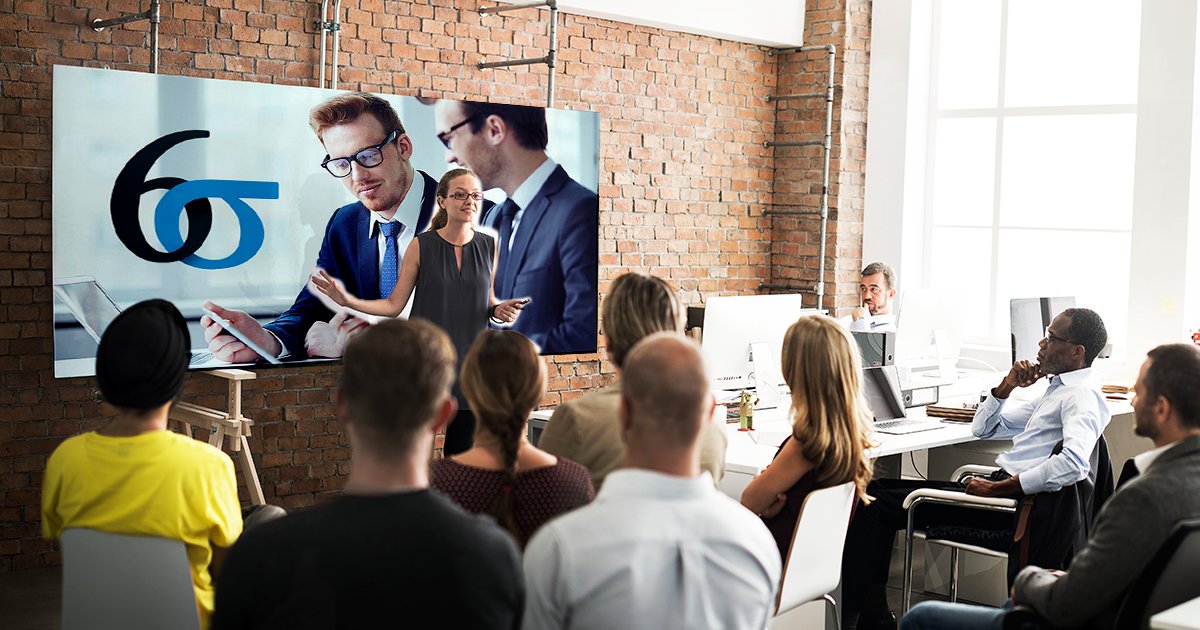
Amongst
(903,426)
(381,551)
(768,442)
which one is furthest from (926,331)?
(381,551)

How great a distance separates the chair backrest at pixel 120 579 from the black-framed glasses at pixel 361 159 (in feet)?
11.3

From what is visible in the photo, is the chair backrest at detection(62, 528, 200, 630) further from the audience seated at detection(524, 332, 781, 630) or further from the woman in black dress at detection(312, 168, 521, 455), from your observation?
the woman in black dress at detection(312, 168, 521, 455)

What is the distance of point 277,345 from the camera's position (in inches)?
220

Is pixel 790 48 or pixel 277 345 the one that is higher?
pixel 790 48

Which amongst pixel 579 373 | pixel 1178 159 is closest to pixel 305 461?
pixel 579 373

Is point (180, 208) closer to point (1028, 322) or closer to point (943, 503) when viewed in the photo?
point (943, 503)

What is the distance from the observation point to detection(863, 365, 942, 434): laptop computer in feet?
17.7

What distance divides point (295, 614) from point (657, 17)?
21.1 feet

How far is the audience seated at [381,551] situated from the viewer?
1701mm

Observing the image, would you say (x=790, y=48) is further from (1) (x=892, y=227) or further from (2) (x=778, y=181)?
(1) (x=892, y=227)

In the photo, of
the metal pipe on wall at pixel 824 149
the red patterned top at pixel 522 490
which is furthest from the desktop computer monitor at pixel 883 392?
the red patterned top at pixel 522 490

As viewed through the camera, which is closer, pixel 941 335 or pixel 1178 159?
pixel 941 335

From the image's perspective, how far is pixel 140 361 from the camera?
8.14 ft

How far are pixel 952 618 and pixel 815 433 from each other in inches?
24.8
